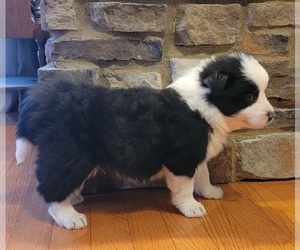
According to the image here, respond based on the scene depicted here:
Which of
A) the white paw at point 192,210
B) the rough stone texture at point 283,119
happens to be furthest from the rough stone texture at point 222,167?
the white paw at point 192,210

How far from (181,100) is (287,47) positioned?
67 centimetres

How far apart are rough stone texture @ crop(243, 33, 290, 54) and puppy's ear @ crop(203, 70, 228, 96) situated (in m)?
0.48

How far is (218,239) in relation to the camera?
1.48 meters

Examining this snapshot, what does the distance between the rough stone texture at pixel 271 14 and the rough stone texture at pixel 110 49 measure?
443 millimetres

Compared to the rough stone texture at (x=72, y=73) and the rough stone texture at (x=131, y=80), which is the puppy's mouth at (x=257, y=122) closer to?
the rough stone texture at (x=131, y=80)

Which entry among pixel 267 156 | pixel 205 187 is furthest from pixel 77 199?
pixel 267 156

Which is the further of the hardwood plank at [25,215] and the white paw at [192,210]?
the white paw at [192,210]

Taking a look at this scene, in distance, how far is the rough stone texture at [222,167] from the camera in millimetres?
1978

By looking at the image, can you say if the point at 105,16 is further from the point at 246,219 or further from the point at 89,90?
the point at 246,219

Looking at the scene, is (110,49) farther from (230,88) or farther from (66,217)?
(66,217)

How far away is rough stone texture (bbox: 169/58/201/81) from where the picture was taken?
1846mm

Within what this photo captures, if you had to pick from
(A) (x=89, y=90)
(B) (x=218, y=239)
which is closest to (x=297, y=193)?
(B) (x=218, y=239)

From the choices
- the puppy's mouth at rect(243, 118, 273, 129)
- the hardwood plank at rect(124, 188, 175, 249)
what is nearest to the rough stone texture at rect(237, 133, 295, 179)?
the puppy's mouth at rect(243, 118, 273, 129)

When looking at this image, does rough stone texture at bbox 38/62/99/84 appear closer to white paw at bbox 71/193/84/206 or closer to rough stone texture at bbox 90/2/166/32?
rough stone texture at bbox 90/2/166/32
